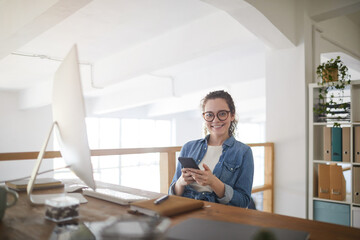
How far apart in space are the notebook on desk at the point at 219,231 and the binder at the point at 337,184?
242 centimetres

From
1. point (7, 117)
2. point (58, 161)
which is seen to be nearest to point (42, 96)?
point (7, 117)

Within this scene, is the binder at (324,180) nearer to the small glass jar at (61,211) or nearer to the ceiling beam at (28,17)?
the ceiling beam at (28,17)

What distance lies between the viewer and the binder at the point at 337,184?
113 inches

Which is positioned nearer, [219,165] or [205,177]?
[205,177]

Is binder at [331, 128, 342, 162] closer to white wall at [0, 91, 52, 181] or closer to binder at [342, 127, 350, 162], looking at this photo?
binder at [342, 127, 350, 162]

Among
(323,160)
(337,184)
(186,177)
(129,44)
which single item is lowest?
(337,184)

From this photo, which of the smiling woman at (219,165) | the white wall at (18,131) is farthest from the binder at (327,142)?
the white wall at (18,131)

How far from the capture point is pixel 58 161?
32.5ft

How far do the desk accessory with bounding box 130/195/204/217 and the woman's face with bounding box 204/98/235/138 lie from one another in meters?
0.67

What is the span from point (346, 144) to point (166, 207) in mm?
2422

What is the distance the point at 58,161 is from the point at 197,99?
470cm

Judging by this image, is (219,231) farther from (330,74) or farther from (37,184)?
(330,74)

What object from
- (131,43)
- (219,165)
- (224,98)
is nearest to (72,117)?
A: (219,165)

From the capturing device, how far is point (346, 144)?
9.29ft
